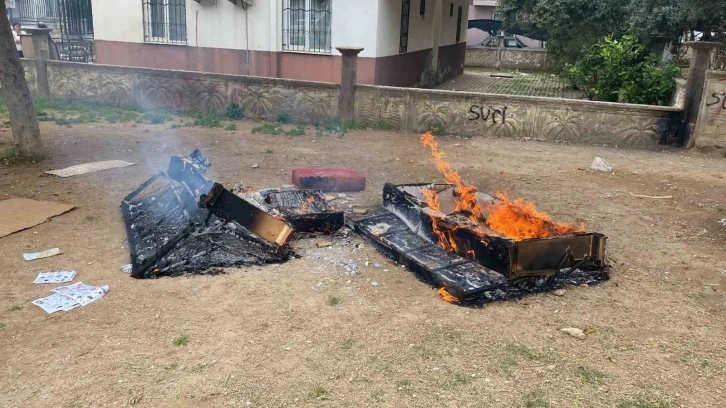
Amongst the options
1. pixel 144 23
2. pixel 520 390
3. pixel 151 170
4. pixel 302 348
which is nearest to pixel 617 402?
pixel 520 390

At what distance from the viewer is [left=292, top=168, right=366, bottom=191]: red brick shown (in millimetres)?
8203

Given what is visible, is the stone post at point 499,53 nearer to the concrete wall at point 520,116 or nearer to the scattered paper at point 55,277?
the concrete wall at point 520,116

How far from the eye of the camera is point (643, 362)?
14.1 feet

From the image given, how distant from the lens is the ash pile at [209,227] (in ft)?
18.7

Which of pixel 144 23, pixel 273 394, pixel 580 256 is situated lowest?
pixel 273 394

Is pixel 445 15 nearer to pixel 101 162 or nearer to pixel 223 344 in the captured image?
pixel 101 162

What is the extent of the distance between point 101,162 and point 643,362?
863 centimetres

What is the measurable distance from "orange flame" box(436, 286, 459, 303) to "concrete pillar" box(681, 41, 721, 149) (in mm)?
8784

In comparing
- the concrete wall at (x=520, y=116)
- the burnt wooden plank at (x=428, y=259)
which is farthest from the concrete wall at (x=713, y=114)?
the burnt wooden plank at (x=428, y=259)

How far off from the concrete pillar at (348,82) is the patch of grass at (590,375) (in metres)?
9.80

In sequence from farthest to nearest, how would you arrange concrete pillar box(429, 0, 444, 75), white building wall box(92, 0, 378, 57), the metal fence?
concrete pillar box(429, 0, 444, 75)
the metal fence
white building wall box(92, 0, 378, 57)

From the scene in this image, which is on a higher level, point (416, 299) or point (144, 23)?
point (144, 23)

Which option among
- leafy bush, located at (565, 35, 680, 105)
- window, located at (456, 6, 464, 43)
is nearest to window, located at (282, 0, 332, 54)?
leafy bush, located at (565, 35, 680, 105)

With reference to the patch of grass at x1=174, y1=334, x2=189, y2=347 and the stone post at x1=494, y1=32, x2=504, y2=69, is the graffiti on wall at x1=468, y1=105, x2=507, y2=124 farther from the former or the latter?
the stone post at x1=494, y1=32, x2=504, y2=69
